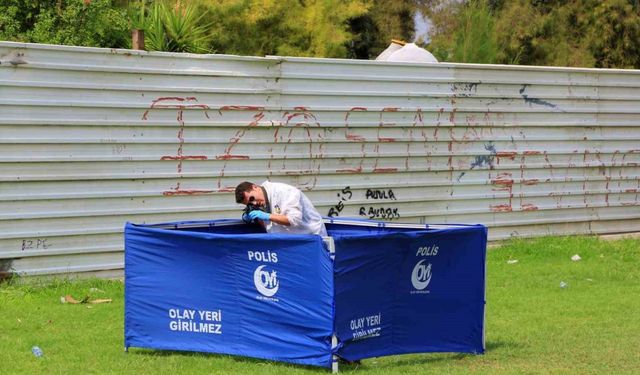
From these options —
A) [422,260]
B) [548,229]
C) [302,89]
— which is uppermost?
[302,89]

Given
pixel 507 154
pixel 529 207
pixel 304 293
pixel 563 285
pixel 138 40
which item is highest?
pixel 138 40

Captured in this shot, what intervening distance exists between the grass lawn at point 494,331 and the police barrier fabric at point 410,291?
0.21m

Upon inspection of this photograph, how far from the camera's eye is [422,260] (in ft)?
30.3

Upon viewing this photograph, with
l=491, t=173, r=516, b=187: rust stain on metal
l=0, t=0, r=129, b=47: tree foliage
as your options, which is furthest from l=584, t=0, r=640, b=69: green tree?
l=0, t=0, r=129, b=47: tree foliage

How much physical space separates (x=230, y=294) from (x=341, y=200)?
19.0 feet

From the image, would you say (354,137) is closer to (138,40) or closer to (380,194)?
(380,194)

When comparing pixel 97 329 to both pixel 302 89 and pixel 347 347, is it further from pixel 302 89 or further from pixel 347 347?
pixel 302 89

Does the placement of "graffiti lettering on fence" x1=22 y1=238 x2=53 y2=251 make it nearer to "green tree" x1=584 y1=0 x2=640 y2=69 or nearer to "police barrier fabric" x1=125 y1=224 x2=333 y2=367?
"police barrier fabric" x1=125 y1=224 x2=333 y2=367

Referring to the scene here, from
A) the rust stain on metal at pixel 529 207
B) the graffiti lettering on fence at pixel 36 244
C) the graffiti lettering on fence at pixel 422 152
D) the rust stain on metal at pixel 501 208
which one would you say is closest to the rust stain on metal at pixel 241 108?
the graffiti lettering on fence at pixel 422 152

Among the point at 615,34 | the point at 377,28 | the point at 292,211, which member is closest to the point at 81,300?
the point at 292,211

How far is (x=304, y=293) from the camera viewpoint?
860 cm

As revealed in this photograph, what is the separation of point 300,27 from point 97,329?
62.8 ft

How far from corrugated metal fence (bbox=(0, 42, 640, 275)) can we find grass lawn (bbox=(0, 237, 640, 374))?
104 cm

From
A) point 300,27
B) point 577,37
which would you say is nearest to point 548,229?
point 300,27
